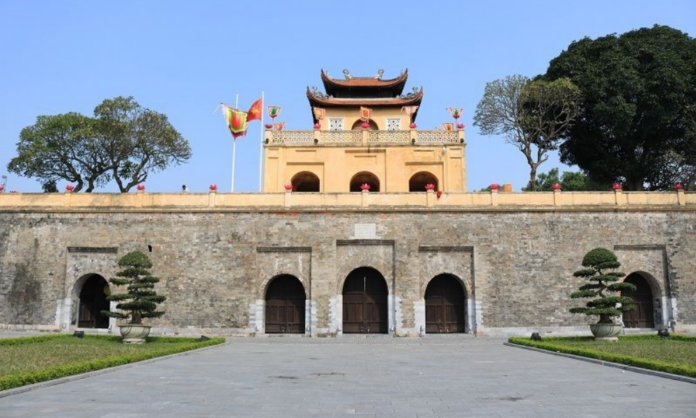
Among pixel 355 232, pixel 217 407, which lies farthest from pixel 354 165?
pixel 217 407

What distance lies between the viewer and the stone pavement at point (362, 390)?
293 inches

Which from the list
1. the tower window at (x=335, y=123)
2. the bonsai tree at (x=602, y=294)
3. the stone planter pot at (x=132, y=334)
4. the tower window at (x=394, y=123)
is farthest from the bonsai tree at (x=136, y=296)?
the tower window at (x=394, y=123)

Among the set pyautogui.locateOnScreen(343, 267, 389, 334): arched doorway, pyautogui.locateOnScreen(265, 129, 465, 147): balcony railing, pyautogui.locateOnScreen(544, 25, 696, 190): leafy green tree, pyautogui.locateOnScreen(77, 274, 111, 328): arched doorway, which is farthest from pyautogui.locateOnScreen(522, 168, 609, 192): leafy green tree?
pyautogui.locateOnScreen(77, 274, 111, 328): arched doorway

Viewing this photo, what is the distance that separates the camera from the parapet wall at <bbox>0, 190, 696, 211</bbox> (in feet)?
84.3

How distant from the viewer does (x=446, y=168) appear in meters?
31.6

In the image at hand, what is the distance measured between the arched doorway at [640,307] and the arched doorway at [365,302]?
1145 cm

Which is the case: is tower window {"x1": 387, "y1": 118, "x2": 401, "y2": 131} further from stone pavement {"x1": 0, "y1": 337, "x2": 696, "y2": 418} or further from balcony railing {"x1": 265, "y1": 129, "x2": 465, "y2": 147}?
stone pavement {"x1": 0, "y1": 337, "x2": 696, "y2": 418}

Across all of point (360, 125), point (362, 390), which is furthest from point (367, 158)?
point (362, 390)

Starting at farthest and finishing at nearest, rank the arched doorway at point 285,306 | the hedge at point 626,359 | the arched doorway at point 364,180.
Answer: the arched doorway at point 364,180 → the arched doorway at point 285,306 → the hedge at point 626,359

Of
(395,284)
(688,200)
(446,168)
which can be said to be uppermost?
(446,168)

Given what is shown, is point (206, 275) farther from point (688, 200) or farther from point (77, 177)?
point (688, 200)

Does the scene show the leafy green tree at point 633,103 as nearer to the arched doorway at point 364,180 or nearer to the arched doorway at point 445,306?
the arched doorway at point 364,180

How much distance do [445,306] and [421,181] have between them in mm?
9949

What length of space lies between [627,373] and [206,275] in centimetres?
1862
